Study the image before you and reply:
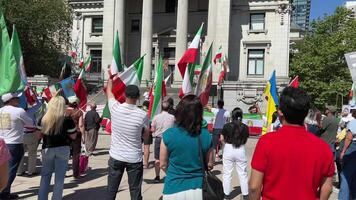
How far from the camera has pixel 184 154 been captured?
4137 millimetres

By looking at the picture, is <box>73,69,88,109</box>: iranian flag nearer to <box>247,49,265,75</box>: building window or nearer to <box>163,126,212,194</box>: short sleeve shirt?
<box>163,126,212,194</box>: short sleeve shirt

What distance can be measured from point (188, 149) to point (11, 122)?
4.03m

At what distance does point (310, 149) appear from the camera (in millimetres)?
3146

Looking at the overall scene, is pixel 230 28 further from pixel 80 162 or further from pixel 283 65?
pixel 80 162

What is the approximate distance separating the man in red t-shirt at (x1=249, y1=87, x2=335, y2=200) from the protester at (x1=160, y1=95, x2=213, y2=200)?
99 centimetres

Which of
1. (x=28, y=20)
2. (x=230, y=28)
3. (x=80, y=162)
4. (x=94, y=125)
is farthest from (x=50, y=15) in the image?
(x=80, y=162)

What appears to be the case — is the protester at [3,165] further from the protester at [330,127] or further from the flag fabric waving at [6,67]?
the protester at [330,127]

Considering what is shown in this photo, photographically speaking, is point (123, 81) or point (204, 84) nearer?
point (123, 81)

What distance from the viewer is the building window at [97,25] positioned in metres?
49.0

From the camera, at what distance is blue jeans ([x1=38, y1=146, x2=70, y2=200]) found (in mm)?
6570

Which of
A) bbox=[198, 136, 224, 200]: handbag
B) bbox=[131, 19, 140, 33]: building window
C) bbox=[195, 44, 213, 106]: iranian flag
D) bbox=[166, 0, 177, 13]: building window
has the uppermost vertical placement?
bbox=[166, 0, 177, 13]: building window

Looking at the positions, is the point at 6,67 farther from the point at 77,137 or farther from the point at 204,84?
the point at 204,84

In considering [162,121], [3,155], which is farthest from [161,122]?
[3,155]

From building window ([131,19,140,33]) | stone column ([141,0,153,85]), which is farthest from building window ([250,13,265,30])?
building window ([131,19,140,33])
